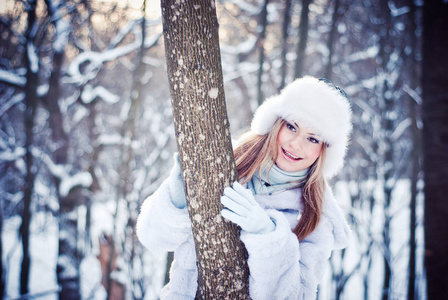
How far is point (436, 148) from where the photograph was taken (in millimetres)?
3385

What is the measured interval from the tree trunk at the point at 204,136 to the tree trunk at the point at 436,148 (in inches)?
128

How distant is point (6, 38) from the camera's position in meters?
6.09

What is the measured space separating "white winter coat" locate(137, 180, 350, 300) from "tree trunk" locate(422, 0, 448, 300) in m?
2.29

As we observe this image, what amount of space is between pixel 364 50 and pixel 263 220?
6445 millimetres

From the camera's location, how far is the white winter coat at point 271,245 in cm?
144

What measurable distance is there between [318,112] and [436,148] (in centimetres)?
278

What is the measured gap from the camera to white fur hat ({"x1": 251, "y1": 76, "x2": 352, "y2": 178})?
65.3 inches

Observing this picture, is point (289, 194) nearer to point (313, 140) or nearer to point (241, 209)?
point (313, 140)

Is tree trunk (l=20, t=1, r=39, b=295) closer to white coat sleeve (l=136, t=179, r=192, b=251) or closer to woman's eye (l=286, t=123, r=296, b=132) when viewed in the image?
white coat sleeve (l=136, t=179, r=192, b=251)

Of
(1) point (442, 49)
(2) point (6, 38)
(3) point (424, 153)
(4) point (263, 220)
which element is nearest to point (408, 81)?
(1) point (442, 49)


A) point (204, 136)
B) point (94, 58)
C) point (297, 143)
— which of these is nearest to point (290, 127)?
point (297, 143)

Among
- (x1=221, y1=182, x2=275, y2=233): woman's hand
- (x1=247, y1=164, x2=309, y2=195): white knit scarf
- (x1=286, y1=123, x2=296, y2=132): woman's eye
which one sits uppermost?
(x1=286, y1=123, x2=296, y2=132): woman's eye

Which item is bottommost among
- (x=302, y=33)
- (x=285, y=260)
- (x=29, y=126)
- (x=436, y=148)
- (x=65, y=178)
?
(x=285, y=260)

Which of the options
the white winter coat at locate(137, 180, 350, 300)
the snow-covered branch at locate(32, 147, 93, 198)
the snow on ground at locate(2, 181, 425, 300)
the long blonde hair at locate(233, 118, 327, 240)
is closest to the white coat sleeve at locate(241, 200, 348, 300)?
the white winter coat at locate(137, 180, 350, 300)
